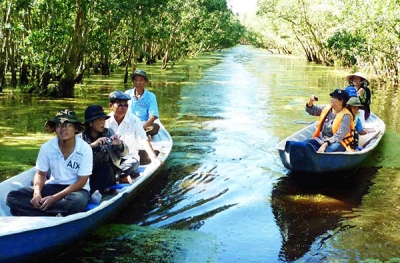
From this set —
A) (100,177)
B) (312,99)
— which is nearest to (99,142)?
(100,177)

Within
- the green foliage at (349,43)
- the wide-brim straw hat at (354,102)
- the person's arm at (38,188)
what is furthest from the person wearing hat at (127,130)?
the green foliage at (349,43)

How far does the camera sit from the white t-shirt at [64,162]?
4.55 metres

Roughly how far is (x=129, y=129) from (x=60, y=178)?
66.5 inches

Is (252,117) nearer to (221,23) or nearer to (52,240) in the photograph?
(52,240)

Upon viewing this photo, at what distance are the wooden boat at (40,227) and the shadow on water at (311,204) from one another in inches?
69.5

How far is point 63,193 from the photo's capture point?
4.53m

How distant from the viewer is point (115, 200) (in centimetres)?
495

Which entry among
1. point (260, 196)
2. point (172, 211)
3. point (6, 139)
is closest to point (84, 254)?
point (172, 211)

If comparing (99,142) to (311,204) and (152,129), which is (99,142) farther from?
(152,129)

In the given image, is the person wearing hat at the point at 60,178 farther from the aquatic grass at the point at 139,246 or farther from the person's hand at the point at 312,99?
the person's hand at the point at 312,99

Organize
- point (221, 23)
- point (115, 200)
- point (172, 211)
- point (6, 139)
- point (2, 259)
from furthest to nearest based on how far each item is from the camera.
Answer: point (221, 23) < point (6, 139) < point (172, 211) < point (115, 200) < point (2, 259)

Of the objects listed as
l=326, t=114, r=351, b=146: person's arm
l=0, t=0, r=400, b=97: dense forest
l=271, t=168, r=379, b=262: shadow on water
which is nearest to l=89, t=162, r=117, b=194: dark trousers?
l=271, t=168, r=379, b=262: shadow on water

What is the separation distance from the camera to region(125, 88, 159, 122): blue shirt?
25.9 feet

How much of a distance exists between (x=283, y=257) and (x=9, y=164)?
4501mm
